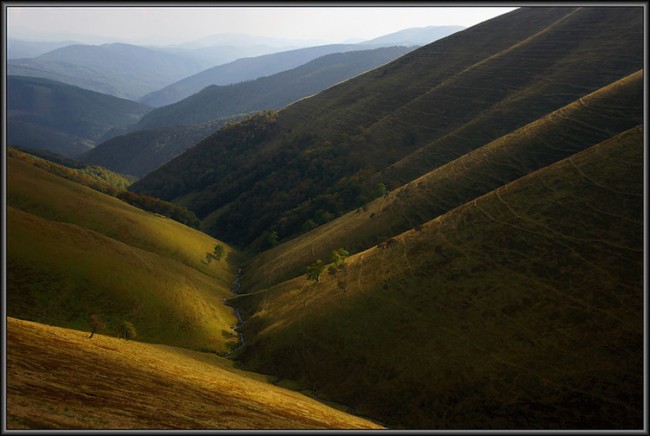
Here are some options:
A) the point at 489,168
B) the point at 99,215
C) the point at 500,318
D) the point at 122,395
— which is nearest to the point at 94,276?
the point at 99,215

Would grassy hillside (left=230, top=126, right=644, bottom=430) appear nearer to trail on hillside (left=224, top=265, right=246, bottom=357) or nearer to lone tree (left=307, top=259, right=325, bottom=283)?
trail on hillside (left=224, top=265, right=246, bottom=357)

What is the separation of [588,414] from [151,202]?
171m

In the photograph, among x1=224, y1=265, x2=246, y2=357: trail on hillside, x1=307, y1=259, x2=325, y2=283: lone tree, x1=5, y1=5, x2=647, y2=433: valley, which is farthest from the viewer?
x1=307, y1=259, x2=325, y2=283: lone tree

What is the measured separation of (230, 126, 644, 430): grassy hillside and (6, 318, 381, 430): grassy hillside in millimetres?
10405

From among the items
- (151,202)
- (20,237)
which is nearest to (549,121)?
(20,237)

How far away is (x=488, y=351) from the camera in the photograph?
1849 inches

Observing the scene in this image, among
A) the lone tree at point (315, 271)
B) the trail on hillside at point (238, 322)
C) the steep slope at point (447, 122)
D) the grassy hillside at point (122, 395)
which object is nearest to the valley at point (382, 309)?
the grassy hillside at point (122, 395)

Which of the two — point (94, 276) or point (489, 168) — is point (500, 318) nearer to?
point (489, 168)

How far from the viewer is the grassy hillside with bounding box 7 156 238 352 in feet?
198

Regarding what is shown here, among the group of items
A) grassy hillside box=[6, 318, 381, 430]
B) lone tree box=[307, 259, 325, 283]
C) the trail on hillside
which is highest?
grassy hillside box=[6, 318, 381, 430]

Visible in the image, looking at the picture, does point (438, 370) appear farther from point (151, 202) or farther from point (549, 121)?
point (151, 202)

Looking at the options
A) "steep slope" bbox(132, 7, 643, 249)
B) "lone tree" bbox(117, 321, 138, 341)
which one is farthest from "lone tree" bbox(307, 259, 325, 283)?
"steep slope" bbox(132, 7, 643, 249)

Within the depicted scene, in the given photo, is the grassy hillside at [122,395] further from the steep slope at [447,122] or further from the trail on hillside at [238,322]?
the steep slope at [447,122]

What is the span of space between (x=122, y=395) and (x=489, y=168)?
8742cm
